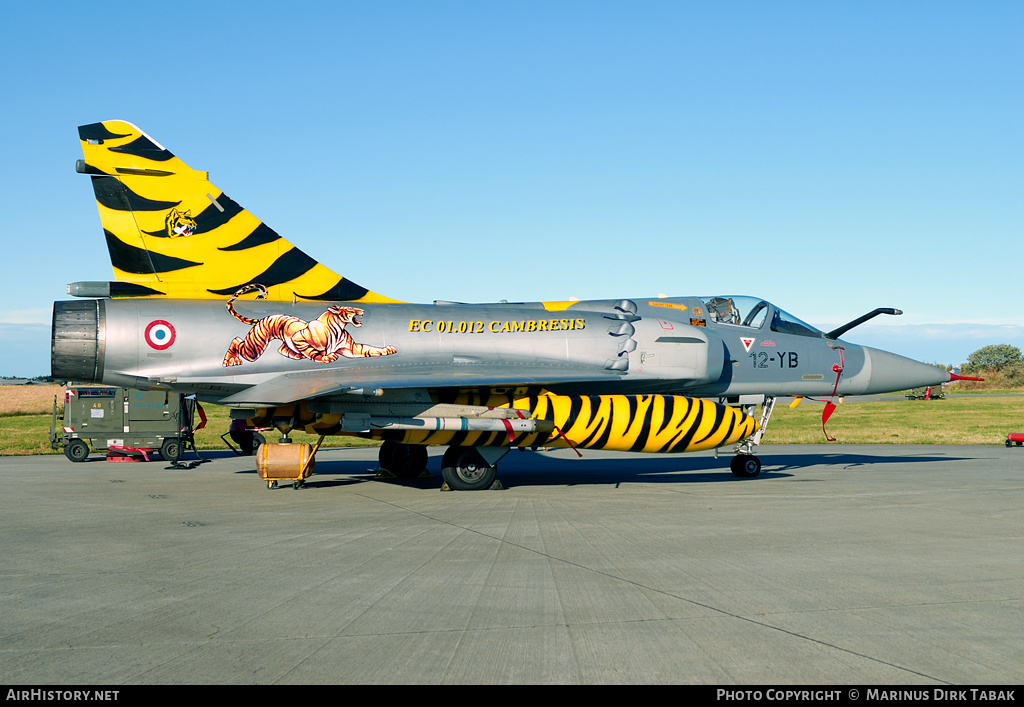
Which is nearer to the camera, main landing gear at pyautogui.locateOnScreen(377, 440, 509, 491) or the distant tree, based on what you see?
main landing gear at pyautogui.locateOnScreen(377, 440, 509, 491)

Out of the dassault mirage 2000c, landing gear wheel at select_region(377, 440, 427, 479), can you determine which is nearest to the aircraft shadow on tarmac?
landing gear wheel at select_region(377, 440, 427, 479)

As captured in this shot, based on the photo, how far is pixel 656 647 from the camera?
15.7ft

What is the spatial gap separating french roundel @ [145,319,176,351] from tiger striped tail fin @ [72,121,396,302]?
0.90 m

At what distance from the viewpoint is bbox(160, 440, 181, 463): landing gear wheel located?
67.4 feet

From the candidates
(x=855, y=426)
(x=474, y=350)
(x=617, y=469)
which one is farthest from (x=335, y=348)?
(x=855, y=426)

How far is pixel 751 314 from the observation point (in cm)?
1653

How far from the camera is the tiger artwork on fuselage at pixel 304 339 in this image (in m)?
13.7

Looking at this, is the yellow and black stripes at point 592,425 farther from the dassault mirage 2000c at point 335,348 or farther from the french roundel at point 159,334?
the french roundel at point 159,334

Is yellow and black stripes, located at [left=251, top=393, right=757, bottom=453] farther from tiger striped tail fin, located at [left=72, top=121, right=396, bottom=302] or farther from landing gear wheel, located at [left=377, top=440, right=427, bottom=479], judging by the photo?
tiger striped tail fin, located at [left=72, top=121, right=396, bottom=302]

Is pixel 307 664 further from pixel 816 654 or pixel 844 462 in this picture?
pixel 844 462

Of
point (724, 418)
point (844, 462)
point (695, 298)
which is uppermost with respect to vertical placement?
point (695, 298)

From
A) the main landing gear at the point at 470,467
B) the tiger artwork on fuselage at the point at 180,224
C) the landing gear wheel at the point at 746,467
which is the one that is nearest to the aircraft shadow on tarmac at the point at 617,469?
the landing gear wheel at the point at 746,467
